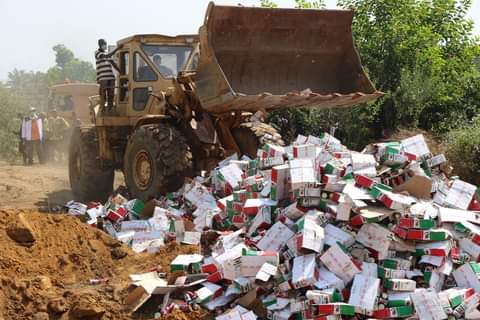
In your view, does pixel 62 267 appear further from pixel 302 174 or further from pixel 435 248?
pixel 435 248

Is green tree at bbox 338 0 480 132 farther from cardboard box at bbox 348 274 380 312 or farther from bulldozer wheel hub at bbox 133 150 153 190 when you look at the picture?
cardboard box at bbox 348 274 380 312

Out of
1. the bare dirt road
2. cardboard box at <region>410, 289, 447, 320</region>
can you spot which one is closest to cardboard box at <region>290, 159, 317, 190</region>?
cardboard box at <region>410, 289, 447, 320</region>

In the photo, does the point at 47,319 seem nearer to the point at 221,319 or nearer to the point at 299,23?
the point at 221,319

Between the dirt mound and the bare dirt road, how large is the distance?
11.8ft

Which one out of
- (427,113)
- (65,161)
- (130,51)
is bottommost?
(65,161)

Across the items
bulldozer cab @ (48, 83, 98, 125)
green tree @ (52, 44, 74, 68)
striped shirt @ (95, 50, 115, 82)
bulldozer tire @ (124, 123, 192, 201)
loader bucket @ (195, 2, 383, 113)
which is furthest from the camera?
green tree @ (52, 44, 74, 68)

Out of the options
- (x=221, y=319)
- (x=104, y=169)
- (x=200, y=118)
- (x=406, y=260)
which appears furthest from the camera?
(x=104, y=169)

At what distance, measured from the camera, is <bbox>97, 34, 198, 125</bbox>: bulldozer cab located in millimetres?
9500

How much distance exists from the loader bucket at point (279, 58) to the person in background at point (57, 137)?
11.0 m

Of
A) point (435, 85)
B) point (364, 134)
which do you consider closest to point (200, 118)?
point (364, 134)

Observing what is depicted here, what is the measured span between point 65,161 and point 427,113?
10349 mm

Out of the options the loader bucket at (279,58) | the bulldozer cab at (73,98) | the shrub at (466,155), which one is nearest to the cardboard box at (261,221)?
the loader bucket at (279,58)

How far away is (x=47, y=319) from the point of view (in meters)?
5.19

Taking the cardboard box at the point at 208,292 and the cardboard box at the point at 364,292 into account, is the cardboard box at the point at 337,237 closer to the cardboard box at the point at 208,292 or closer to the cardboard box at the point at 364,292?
the cardboard box at the point at 364,292
